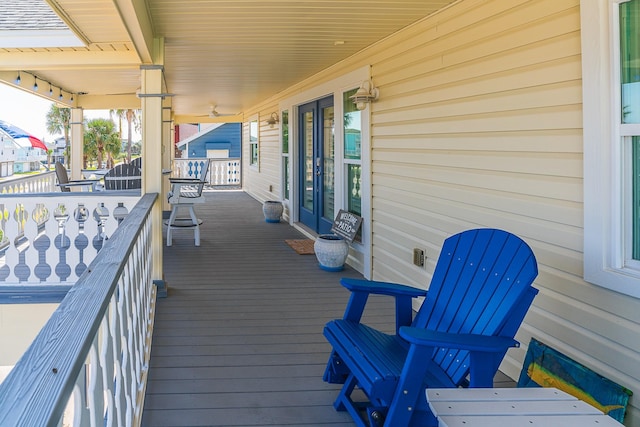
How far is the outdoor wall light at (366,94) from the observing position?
4555mm

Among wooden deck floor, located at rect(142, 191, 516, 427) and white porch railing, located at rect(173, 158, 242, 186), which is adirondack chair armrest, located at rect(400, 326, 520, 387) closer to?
wooden deck floor, located at rect(142, 191, 516, 427)

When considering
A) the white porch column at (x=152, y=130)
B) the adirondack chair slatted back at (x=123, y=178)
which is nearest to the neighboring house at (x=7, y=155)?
the adirondack chair slatted back at (x=123, y=178)

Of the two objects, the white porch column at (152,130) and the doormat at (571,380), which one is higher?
the white porch column at (152,130)

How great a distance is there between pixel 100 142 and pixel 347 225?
72.8 feet

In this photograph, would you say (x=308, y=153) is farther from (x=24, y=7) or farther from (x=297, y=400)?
(x=297, y=400)

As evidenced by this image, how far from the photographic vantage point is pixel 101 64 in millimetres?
4480

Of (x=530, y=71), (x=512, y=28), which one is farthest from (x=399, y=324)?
(x=512, y=28)

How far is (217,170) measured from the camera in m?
15.9

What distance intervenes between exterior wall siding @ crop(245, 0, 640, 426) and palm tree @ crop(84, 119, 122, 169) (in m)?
22.9

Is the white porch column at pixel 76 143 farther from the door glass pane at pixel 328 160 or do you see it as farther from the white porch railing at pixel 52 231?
the door glass pane at pixel 328 160

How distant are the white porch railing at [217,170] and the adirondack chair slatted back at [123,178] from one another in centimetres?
871

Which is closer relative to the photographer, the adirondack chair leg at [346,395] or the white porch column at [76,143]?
the adirondack chair leg at [346,395]

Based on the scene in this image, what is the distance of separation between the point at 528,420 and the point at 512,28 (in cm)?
211

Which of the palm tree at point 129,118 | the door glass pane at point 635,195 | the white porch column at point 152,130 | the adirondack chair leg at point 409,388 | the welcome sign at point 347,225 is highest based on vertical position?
the palm tree at point 129,118
